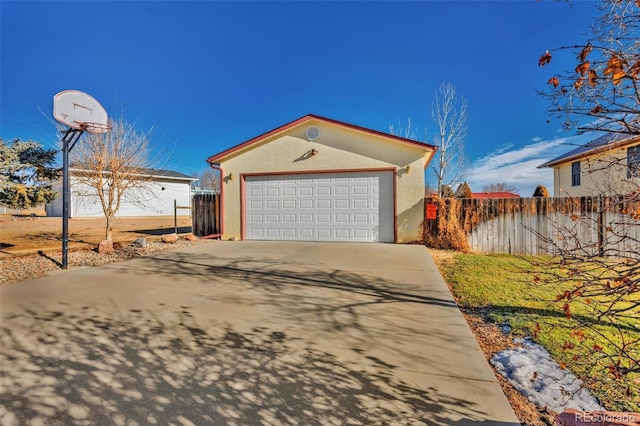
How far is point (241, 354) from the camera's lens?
2828mm

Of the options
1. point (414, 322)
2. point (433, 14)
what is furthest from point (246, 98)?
point (414, 322)

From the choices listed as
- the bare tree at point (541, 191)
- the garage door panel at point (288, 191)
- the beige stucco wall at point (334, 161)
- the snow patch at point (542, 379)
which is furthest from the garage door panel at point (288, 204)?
the bare tree at point (541, 191)

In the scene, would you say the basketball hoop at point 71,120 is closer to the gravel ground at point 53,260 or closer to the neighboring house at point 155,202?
the gravel ground at point 53,260

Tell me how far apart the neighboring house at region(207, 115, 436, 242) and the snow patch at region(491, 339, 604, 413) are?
24.1 ft

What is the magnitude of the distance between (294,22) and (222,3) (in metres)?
2.42

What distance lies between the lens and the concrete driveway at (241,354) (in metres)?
2.06

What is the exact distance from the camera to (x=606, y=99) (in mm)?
1907

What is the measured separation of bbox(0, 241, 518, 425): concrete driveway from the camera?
2061 mm

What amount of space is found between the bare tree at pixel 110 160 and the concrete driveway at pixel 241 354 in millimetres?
4052

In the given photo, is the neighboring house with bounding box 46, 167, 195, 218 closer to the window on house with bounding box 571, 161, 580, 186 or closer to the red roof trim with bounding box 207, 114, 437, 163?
the red roof trim with bounding box 207, 114, 437, 163

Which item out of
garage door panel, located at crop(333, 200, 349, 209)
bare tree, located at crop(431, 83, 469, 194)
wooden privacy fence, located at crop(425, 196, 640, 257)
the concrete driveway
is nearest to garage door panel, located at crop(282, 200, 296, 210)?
garage door panel, located at crop(333, 200, 349, 209)

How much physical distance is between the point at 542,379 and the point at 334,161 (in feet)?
29.7

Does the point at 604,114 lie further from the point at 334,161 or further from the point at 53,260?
the point at 53,260

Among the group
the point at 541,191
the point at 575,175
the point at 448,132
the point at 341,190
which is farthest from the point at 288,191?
the point at 575,175
